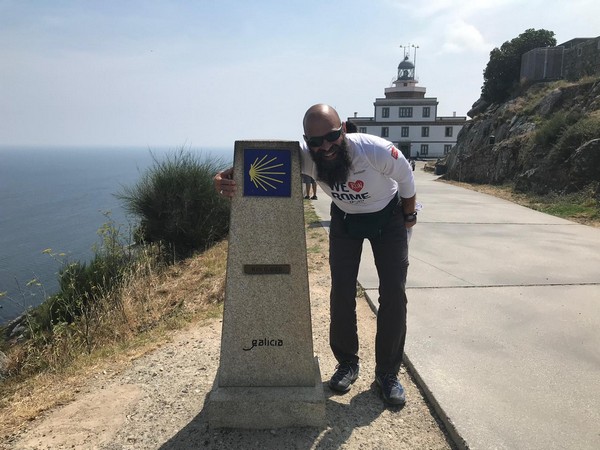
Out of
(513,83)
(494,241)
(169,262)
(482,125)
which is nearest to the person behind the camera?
(494,241)

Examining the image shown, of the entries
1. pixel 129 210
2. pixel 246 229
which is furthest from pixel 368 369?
pixel 129 210

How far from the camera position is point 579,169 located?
1223 cm

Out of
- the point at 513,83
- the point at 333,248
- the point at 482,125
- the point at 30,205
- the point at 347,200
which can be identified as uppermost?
the point at 513,83

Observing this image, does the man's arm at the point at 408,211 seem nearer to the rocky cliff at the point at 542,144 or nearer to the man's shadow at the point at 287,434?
the man's shadow at the point at 287,434

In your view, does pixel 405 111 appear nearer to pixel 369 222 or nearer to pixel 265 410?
pixel 369 222

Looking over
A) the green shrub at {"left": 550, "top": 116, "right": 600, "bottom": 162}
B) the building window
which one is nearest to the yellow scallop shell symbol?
the green shrub at {"left": 550, "top": 116, "right": 600, "bottom": 162}

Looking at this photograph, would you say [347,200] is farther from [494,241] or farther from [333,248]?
[494,241]

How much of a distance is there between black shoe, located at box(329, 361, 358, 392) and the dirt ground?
5 centimetres

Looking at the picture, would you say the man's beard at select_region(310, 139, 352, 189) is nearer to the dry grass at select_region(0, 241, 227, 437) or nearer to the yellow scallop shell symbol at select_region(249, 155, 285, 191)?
the yellow scallop shell symbol at select_region(249, 155, 285, 191)

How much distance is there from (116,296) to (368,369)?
3.19 m

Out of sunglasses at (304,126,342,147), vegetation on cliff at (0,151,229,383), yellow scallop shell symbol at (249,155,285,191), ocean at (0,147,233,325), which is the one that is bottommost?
ocean at (0,147,233,325)

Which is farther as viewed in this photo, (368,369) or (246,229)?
(368,369)

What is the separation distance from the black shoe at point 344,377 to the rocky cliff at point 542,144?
1034 centimetres

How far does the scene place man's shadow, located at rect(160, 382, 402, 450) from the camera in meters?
2.58
